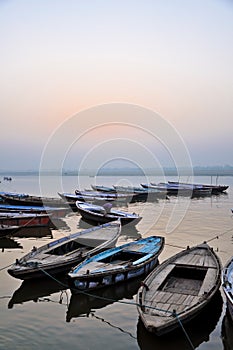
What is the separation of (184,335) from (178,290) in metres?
1.69

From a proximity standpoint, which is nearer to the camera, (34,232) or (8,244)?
(8,244)

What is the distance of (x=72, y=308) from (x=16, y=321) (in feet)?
5.58

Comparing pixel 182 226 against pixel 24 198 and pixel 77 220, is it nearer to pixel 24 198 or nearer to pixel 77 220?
pixel 77 220

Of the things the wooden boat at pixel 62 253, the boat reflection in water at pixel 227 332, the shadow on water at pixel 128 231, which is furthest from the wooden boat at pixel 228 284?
the shadow on water at pixel 128 231

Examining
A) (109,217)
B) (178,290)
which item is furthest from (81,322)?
(109,217)

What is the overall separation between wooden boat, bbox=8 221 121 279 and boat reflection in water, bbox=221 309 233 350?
18.6ft

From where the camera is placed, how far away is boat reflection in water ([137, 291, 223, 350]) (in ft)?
28.3

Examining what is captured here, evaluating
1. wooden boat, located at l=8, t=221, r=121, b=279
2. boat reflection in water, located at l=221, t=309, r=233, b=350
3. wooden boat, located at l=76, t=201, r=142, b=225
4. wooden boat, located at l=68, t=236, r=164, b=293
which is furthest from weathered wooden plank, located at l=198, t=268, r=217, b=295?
wooden boat, located at l=76, t=201, r=142, b=225

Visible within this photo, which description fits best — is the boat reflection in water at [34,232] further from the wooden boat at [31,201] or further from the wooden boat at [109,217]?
the wooden boat at [31,201]

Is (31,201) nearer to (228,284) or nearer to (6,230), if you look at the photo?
(6,230)

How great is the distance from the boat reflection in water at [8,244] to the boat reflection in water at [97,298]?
761 cm

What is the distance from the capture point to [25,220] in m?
21.5

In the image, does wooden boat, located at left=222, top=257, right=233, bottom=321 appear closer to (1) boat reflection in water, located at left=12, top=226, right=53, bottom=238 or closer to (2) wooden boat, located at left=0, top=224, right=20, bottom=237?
(2) wooden boat, located at left=0, top=224, right=20, bottom=237

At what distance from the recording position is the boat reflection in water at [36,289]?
11539mm
